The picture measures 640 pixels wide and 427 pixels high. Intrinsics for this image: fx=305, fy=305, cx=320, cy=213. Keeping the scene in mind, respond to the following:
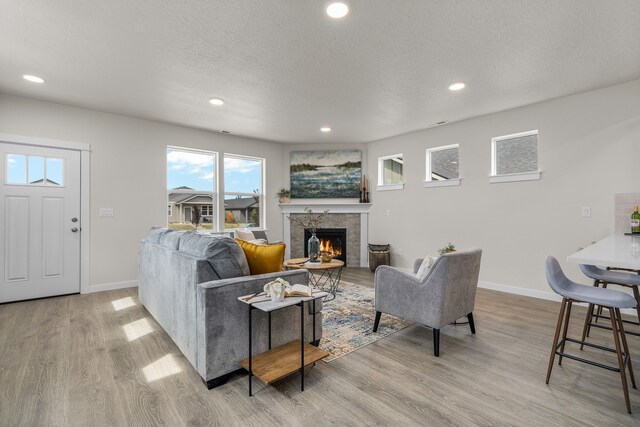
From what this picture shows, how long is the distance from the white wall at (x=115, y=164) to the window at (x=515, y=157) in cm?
493

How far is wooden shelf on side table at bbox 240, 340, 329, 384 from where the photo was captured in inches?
74.7

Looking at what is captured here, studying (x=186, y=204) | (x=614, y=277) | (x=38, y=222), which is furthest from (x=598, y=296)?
(x=38, y=222)

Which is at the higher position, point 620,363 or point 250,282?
point 250,282

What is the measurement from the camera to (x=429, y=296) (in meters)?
2.53

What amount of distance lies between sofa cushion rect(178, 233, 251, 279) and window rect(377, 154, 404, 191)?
4.10 m

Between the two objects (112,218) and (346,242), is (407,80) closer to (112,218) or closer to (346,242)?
(346,242)

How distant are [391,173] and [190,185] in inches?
149

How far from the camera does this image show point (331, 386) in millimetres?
2049

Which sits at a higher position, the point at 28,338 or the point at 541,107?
the point at 541,107

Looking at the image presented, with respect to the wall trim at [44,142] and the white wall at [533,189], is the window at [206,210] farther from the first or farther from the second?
the white wall at [533,189]

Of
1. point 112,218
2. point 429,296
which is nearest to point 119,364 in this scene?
point 429,296

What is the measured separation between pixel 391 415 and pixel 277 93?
346cm

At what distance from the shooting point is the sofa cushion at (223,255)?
2.23 meters

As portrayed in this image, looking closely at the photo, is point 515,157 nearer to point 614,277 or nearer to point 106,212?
point 614,277
